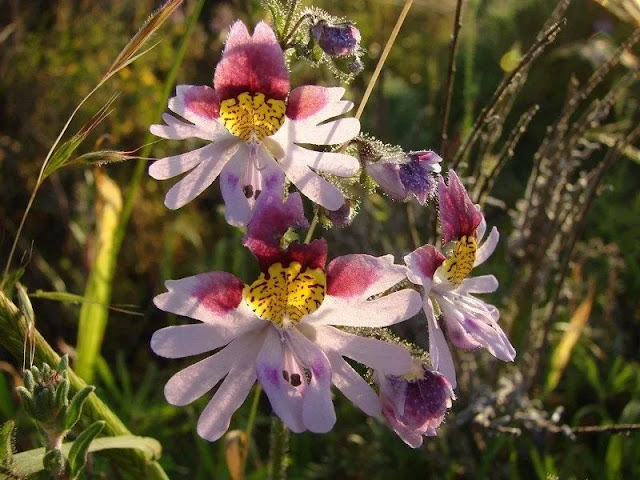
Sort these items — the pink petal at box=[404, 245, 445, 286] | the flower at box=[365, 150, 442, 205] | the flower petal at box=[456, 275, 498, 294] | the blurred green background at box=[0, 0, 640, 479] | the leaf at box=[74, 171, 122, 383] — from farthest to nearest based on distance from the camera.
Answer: the blurred green background at box=[0, 0, 640, 479] → the leaf at box=[74, 171, 122, 383] → the flower petal at box=[456, 275, 498, 294] → the flower at box=[365, 150, 442, 205] → the pink petal at box=[404, 245, 445, 286]

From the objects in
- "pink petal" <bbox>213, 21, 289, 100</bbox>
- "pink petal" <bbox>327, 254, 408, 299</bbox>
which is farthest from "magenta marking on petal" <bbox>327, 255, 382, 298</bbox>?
"pink petal" <bbox>213, 21, 289, 100</bbox>

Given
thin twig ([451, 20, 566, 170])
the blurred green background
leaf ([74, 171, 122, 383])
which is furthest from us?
the blurred green background

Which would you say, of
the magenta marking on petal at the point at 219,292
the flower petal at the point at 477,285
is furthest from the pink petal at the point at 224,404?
the flower petal at the point at 477,285

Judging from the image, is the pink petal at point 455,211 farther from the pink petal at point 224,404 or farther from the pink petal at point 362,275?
the pink petal at point 224,404

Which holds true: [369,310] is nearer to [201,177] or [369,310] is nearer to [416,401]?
[416,401]

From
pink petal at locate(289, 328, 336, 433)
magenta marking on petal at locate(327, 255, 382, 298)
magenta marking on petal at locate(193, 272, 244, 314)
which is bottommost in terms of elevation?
pink petal at locate(289, 328, 336, 433)

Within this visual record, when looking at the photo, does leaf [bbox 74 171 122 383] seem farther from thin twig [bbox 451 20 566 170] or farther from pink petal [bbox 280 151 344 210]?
thin twig [bbox 451 20 566 170]
